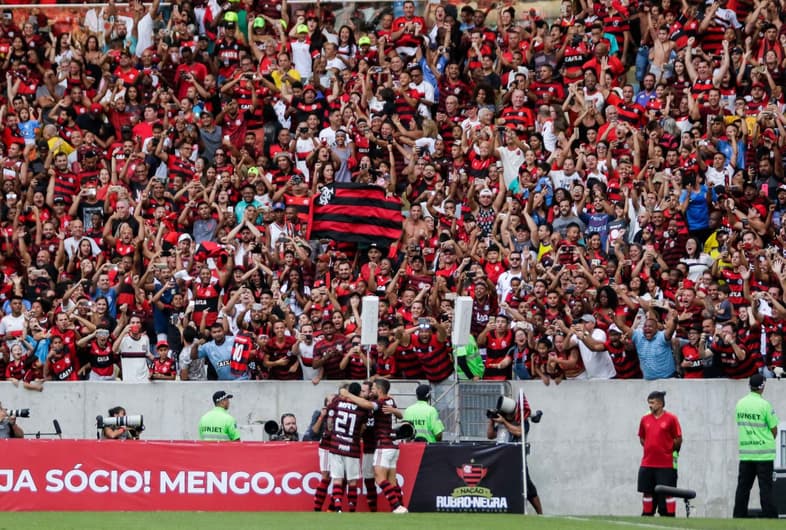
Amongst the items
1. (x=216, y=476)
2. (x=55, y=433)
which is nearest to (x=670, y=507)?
(x=216, y=476)

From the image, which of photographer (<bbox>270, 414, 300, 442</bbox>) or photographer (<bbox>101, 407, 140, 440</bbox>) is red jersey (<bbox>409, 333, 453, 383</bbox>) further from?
photographer (<bbox>101, 407, 140, 440</bbox>)

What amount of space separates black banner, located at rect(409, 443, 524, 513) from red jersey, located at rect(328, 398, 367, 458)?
3.26 ft

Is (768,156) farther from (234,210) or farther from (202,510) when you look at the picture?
(202,510)

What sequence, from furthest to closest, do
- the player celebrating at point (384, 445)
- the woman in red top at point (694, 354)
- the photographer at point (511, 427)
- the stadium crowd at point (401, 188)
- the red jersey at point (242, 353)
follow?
the red jersey at point (242, 353) < the stadium crowd at point (401, 188) < the woman in red top at point (694, 354) < the photographer at point (511, 427) < the player celebrating at point (384, 445)

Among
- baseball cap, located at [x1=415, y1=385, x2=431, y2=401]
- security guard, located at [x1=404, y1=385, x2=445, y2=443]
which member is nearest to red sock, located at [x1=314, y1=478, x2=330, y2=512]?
security guard, located at [x1=404, y1=385, x2=445, y2=443]

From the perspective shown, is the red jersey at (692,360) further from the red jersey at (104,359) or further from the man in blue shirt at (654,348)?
the red jersey at (104,359)

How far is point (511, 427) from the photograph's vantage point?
22.2m

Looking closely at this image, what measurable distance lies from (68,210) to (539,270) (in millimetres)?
8504

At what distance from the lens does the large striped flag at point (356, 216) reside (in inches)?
1060

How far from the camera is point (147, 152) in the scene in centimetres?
2930

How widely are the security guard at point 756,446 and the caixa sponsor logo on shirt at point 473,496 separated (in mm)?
3050

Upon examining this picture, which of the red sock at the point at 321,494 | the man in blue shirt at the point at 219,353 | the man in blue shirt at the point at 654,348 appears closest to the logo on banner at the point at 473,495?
the red sock at the point at 321,494

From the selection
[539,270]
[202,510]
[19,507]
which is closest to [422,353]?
[539,270]

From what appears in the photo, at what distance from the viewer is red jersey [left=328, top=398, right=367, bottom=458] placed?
68.8 ft
